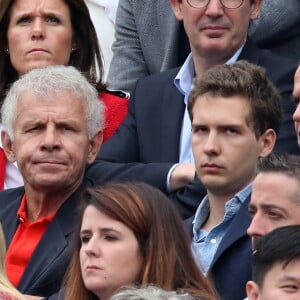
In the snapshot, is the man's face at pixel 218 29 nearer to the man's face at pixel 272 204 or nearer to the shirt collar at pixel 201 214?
the shirt collar at pixel 201 214

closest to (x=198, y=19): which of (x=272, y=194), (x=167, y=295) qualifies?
(x=272, y=194)

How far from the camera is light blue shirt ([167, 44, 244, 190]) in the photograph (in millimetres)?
6957

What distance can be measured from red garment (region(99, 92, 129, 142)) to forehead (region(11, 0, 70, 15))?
22.2 inches

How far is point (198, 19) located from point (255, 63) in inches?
14.1

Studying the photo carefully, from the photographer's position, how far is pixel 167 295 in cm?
478

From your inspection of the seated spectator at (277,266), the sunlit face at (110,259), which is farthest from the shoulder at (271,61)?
the seated spectator at (277,266)

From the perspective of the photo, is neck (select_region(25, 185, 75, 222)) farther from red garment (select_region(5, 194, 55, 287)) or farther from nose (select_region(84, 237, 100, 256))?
nose (select_region(84, 237, 100, 256))

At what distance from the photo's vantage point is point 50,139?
21.6 ft

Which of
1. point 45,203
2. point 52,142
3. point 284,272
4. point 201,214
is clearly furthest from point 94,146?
point 284,272

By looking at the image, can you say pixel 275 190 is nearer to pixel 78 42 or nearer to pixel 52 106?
pixel 52 106

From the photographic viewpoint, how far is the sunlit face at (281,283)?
15.9 ft

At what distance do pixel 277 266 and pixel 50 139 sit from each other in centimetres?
191

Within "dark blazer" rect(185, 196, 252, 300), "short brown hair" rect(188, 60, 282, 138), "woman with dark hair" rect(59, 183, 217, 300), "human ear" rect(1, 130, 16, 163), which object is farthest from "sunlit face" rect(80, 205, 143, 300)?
"human ear" rect(1, 130, 16, 163)

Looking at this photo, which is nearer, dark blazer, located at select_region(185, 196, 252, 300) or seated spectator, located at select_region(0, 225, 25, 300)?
seated spectator, located at select_region(0, 225, 25, 300)
